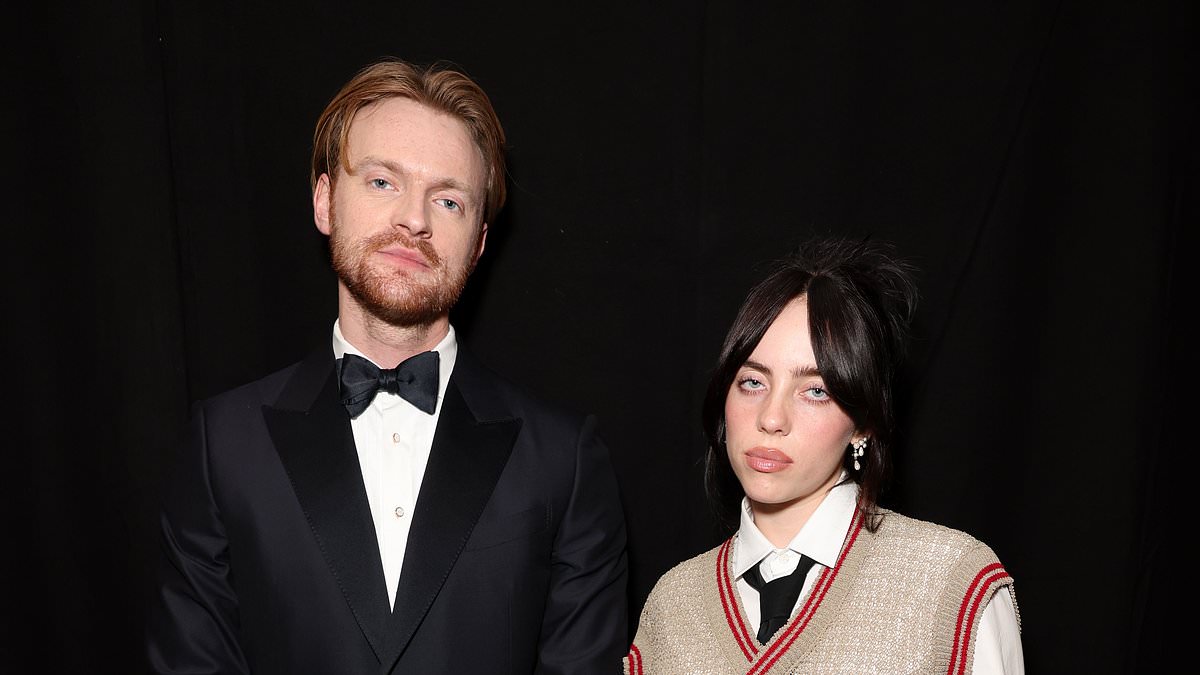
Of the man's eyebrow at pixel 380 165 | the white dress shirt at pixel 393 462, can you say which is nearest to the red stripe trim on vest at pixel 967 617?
the white dress shirt at pixel 393 462

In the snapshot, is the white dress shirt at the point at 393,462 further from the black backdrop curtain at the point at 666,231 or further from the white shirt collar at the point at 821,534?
the white shirt collar at the point at 821,534

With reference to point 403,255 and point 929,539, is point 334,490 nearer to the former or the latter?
point 403,255

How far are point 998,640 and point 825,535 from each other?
1.06ft

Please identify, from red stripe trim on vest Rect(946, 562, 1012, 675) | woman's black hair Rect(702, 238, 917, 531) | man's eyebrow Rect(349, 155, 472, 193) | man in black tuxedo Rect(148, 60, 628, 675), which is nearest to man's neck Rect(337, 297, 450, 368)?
man in black tuxedo Rect(148, 60, 628, 675)

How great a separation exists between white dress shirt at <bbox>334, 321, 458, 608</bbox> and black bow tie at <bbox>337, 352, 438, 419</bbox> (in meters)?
0.03

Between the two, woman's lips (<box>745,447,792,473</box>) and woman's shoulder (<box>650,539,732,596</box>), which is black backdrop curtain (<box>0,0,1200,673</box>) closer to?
woman's shoulder (<box>650,539,732,596</box>)

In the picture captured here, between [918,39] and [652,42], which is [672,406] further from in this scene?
[918,39]

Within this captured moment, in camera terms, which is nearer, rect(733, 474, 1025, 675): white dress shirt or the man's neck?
rect(733, 474, 1025, 675): white dress shirt

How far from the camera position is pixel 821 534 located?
1752 mm

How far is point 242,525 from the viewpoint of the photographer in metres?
1.78

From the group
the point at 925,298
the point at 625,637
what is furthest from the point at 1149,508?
the point at 625,637

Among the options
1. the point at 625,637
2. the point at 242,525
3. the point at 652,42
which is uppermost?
the point at 652,42

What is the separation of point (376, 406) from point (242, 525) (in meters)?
0.32

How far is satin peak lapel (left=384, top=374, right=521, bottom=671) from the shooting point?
173 cm
